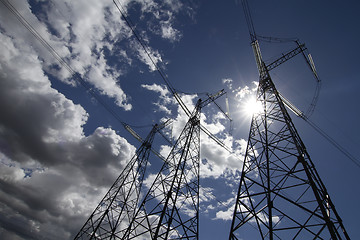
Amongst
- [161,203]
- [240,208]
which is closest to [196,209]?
[161,203]

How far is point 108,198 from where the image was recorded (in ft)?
59.7

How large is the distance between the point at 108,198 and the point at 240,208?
14.3 m

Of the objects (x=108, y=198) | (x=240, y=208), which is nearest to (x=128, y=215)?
(x=108, y=198)

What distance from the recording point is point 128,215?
17391 mm

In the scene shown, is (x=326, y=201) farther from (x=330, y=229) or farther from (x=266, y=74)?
(x=266, y=74)

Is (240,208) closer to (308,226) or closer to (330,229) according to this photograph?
(308,226)

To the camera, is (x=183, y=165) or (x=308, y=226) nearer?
(x=308, y=226)

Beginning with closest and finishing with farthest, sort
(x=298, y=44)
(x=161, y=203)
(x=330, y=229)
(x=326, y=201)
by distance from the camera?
(x=330, y=229)
(x=326, y=201)
(x=161, y=203)
(x=298, y=44)

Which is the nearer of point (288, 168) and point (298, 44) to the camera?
point (288, 168)

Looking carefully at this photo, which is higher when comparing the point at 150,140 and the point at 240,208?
the point at 150,140

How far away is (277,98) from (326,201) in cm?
767

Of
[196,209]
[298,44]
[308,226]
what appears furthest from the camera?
[298,44]

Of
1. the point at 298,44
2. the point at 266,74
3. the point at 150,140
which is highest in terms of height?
the point at 298,44

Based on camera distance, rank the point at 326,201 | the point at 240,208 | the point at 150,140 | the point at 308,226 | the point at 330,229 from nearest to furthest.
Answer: the point at 330,229
the point at 308,226
the point at 326,201
the point at 240,208
the point at 150,140
